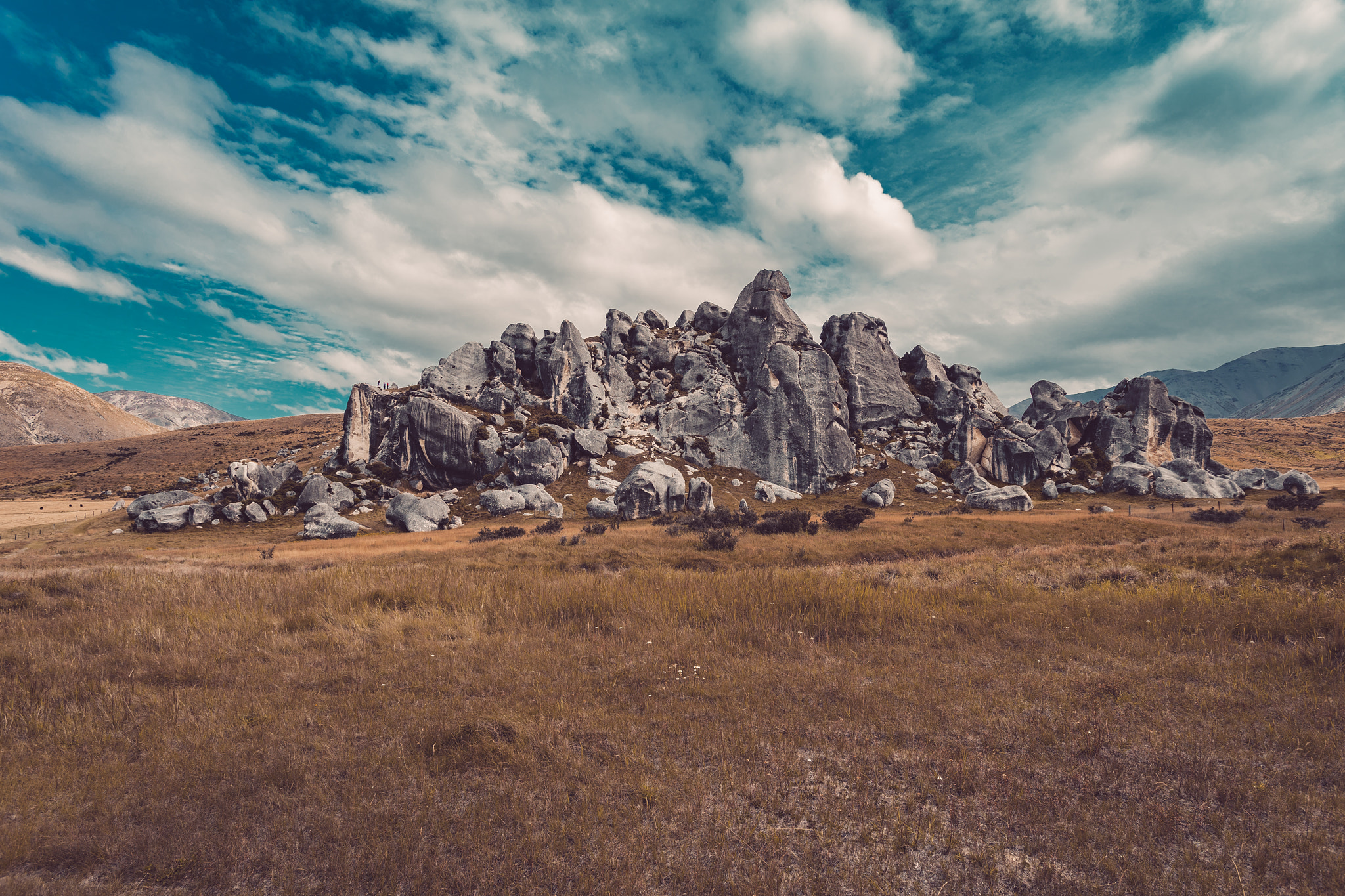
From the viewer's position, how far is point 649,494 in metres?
46.2

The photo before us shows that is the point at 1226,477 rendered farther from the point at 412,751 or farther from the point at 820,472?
the point at 412,751

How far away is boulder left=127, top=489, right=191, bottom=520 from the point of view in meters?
45.9

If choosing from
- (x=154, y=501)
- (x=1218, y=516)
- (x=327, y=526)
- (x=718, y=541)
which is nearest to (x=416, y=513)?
(x=327, y=526)

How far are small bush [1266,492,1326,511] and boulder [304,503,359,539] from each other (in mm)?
72440

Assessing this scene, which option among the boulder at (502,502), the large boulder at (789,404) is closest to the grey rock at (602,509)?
the boulder at (502,502)

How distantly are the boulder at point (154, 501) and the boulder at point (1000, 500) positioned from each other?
268ft

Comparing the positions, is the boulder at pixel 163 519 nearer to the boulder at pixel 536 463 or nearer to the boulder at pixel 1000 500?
the boulder at pixel 536 463

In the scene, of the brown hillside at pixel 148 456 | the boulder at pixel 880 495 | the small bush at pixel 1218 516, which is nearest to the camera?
the small bush at pixel 1218 516

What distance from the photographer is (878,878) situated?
125 inches

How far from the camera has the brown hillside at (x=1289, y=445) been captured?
89.7m

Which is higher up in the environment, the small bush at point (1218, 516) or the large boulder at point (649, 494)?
the large boulder at point (649, 494)

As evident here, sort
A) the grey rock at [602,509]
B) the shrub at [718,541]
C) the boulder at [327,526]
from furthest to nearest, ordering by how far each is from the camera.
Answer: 1. the grey rock at [602,509]
2. the boulder at [327,526]
3. the shrub at [718,541]

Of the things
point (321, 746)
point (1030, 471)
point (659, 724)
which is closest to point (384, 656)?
point (321, 746)

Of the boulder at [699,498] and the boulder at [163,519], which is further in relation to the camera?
the boulder at [699,498]
